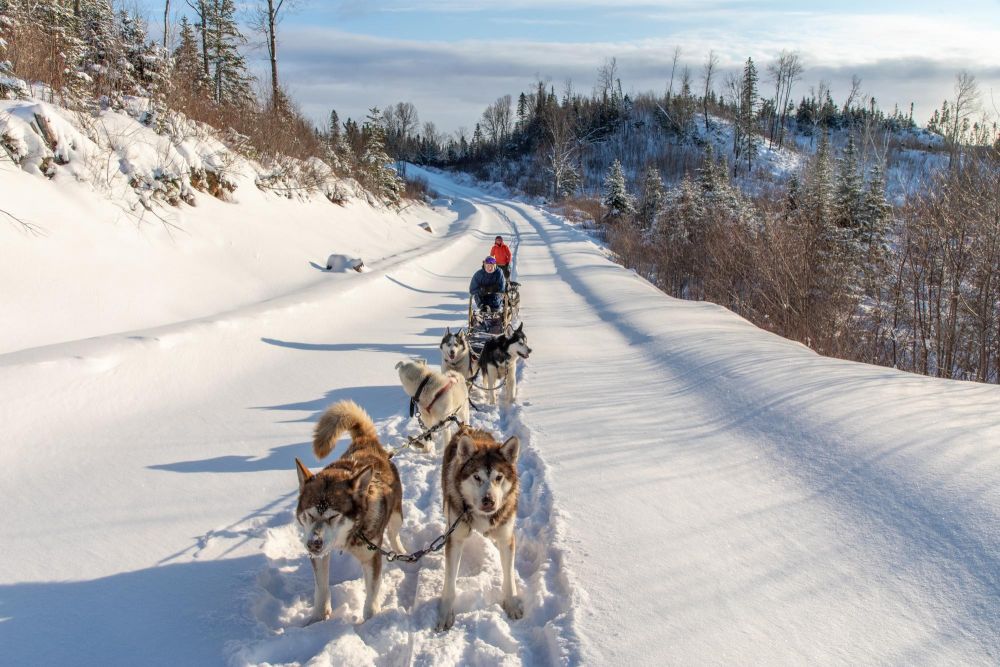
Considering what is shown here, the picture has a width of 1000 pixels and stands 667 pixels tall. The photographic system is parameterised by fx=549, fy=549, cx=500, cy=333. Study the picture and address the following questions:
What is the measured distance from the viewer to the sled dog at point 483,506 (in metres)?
3.17

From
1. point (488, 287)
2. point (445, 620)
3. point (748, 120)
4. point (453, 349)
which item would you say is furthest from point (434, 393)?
point (748, 120)

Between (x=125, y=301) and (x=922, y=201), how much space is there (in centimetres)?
1654

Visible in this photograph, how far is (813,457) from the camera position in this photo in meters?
5.04

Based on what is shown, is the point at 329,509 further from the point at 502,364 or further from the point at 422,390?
the point at 502,364

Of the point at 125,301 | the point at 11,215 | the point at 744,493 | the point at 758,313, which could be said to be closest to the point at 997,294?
the point at 758,313

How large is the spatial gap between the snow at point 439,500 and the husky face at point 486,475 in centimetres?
68

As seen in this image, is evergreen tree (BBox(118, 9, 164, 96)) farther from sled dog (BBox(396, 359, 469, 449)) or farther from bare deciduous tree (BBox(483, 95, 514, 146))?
bare deciduous tree (BBox(483, 95, 514, 146))

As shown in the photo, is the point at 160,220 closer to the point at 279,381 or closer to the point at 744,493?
the point at 279,381

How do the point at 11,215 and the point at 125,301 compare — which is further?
the point at 125,301

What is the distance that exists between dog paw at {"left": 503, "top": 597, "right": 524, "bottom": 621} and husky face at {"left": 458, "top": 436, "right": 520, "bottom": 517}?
0.56 metres

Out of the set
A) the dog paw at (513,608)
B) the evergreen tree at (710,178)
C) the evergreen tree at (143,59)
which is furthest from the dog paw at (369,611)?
the evergreen tree at (710,178)

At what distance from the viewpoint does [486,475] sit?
3.19 metres

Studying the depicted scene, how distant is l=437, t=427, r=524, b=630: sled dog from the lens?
3.17 m

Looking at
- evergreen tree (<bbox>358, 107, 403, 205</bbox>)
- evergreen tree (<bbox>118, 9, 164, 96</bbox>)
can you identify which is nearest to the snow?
evergreen tree (<bbox>118, 9, 164, 96</bbox>)
